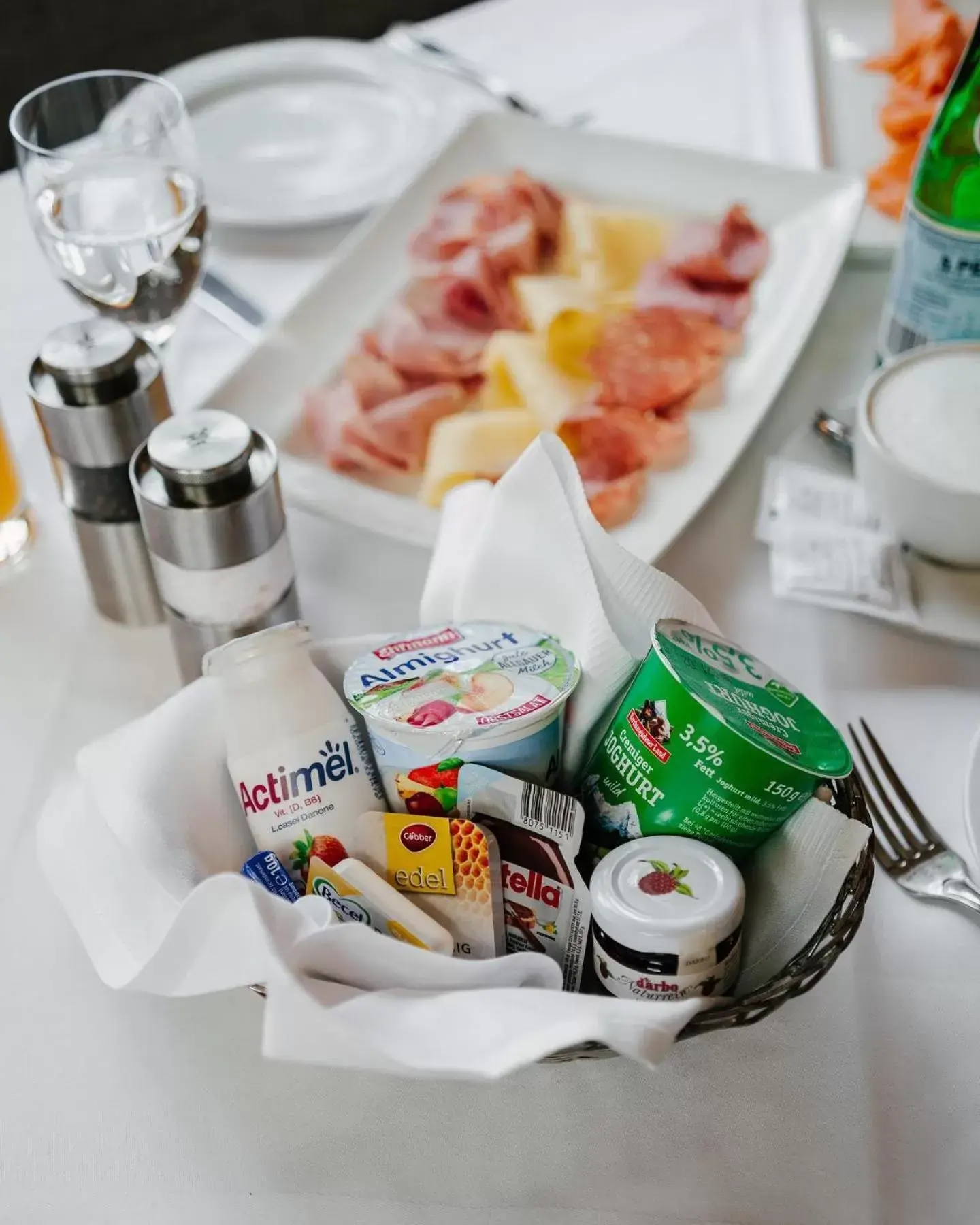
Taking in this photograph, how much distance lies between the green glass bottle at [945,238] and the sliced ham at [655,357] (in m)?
0.13

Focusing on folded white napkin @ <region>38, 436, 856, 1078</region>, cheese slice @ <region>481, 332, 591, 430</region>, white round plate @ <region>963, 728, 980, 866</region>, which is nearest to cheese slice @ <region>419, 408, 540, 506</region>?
cheese slice @ <region>481, 332, 591, 430</region>

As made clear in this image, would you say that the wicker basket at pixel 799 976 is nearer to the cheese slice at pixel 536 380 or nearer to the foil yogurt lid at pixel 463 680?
the foil yogurt lid at pixel 463 680

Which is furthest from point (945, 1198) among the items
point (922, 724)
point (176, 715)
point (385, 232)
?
point (385, 232)

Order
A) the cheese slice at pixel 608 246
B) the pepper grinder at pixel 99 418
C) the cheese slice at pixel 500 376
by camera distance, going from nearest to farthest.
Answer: the pepper grinder at pixel 99 418, the cheese slice at pixel 500 376, the cheese slice at pixel 608 246

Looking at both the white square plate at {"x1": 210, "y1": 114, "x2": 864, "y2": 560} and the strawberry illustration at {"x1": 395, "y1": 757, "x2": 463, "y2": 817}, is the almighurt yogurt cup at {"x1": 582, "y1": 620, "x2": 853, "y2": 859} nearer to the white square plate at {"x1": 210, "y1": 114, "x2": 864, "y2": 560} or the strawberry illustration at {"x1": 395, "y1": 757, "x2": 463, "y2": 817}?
the strawberry illustration at {"x1": 395, "y1": 757, "x2": 463, "y2": 817}

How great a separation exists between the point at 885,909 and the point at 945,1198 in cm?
15

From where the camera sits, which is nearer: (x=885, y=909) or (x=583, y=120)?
(x=885, y=909)

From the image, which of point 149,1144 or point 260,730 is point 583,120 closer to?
point 260,730

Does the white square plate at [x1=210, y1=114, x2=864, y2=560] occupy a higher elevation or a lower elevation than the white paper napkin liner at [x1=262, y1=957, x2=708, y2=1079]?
lower

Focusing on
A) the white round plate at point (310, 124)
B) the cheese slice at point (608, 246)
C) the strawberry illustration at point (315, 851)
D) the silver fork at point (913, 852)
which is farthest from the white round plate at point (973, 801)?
the white round plate at point (310, 124)

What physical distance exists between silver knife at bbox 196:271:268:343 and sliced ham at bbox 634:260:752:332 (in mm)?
328

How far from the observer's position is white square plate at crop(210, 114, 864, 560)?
0.90 metres

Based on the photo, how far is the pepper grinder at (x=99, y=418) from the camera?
74cm

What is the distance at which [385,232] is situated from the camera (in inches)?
44.3
